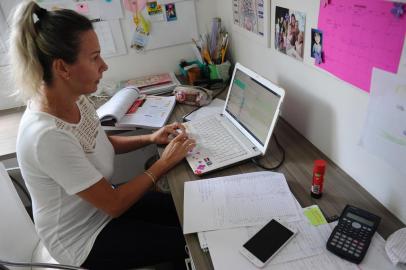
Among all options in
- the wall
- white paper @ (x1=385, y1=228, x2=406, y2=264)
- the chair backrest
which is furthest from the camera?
the wall

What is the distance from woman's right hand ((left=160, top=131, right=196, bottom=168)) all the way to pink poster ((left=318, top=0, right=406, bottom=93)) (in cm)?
55

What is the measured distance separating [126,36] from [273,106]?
114 cm

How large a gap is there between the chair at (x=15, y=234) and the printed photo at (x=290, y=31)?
3.69 feet

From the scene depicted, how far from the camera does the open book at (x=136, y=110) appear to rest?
1409 mm

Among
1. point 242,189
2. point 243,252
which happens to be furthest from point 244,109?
point 243,252

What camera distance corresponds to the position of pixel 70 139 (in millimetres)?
930

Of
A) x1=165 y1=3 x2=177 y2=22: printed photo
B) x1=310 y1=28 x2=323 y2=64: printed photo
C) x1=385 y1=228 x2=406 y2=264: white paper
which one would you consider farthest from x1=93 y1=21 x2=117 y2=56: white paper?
x1=385 y1=228 x2=406 y2=264: white paper

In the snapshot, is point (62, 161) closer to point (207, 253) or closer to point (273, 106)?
point (207, 253)

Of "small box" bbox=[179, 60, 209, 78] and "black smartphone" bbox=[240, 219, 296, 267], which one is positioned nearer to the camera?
"black smartphone" bbox=[240, 219, 296, 267]

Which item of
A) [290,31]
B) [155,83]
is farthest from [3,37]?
[290,31]

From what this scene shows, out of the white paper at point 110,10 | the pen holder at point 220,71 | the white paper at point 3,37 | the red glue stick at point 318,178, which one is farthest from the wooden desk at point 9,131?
the red glue stick at point 318,178

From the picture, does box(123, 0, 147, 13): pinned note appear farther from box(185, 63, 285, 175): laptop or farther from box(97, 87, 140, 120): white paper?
box(185, 63, 285, 175): laptop

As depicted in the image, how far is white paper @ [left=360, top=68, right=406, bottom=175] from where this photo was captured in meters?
0.73

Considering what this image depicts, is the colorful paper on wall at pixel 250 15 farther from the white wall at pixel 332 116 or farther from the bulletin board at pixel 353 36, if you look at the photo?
the bulletin board at pixel 353 36
